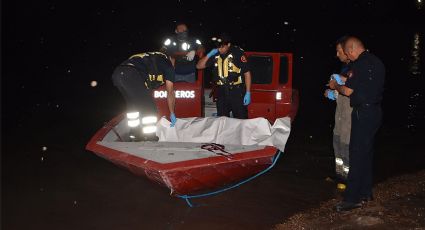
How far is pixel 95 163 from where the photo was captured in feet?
24.2

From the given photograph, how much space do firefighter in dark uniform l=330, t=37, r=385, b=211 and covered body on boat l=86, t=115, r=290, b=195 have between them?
3.25 ft

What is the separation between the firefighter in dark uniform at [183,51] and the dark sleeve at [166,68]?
170 millimetres

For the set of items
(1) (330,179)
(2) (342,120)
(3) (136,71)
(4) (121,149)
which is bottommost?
(1) (330,179)

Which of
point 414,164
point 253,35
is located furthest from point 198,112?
point 253,35

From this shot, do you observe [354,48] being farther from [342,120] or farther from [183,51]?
[183,51]

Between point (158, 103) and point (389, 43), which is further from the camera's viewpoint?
point (389, 43)

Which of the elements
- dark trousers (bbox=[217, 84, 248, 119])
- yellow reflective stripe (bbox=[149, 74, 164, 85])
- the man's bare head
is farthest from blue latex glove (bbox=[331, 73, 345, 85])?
yellow reflective stripe (bbox=[149, 74, 164, 85])

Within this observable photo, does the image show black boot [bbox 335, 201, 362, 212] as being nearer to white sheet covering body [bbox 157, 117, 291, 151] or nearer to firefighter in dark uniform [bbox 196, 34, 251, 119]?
white sheet covering body [bbox 157, 117, 291, 151]

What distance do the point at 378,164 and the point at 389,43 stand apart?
22.9 m

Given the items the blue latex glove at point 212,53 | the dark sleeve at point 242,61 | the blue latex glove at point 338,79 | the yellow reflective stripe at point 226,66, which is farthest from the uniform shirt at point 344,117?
the blue latex glove at point 212,53

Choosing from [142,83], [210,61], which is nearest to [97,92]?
[210,61]

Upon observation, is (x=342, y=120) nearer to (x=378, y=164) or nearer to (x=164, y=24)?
(x=378, y=164)

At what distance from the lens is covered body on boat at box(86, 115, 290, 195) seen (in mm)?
5004

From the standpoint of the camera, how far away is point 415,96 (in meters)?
12.8
